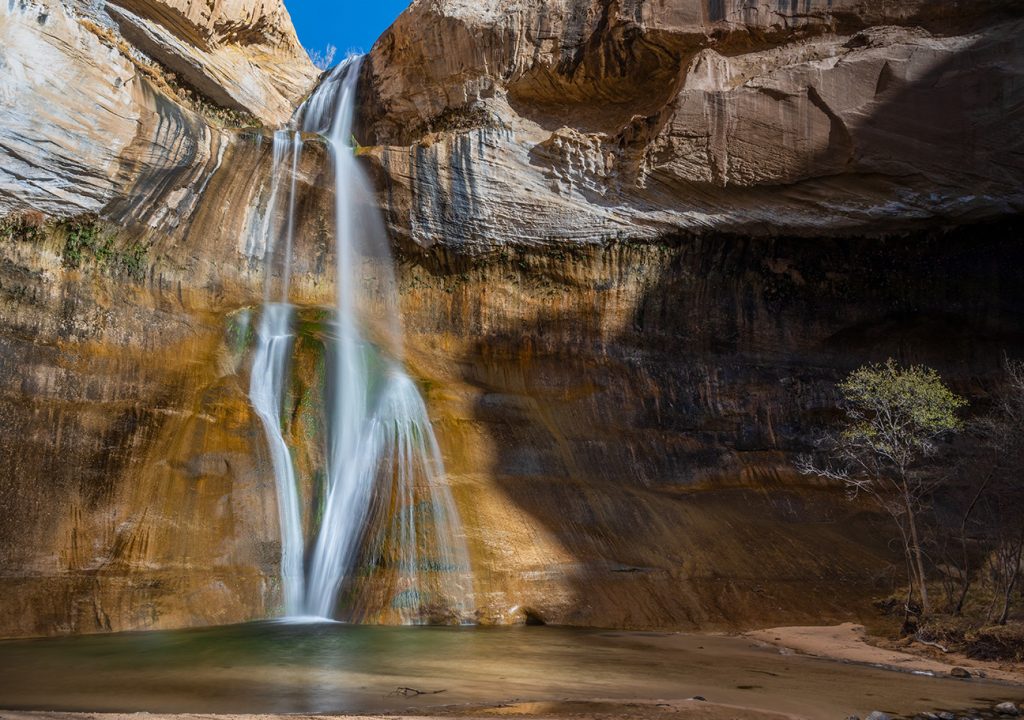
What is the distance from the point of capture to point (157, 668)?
11.2 metres

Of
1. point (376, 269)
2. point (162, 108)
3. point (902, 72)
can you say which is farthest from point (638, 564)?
point (162, 108)

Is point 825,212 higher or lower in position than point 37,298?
higher

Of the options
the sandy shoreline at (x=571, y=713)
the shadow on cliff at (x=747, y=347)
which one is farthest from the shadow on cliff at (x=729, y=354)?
the sandy shoreline at (x=571, y=713)

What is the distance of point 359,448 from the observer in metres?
19.3

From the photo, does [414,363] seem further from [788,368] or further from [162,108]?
[788,368]

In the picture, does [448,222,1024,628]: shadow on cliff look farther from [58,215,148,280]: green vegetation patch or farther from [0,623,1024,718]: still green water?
[58,215,148,280]: green vegetation patch

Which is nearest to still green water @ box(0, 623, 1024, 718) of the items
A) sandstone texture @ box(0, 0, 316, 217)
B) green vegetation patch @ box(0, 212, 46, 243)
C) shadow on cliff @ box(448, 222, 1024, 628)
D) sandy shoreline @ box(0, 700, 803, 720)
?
sandy shoreline @ box(0, 700, 803, 720)

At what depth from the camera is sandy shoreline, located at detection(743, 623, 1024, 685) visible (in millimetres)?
12242

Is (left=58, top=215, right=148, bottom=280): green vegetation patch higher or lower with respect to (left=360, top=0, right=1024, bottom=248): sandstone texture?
lower

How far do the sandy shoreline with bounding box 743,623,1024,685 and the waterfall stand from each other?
5966 mm

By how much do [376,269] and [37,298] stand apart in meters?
8.35

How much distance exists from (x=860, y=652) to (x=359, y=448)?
10948 millimetres

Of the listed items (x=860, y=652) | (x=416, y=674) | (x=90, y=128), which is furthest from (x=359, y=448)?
(x=860, y=652)

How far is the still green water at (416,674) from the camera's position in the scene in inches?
363
